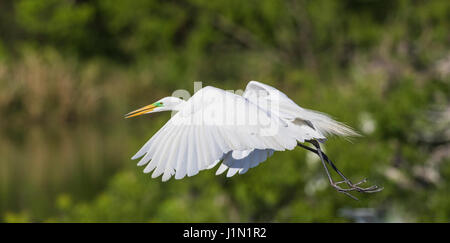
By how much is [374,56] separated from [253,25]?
9.95ft

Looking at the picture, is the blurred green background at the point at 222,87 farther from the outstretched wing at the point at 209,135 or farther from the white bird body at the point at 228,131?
the outstretched wing at the point at 209,135

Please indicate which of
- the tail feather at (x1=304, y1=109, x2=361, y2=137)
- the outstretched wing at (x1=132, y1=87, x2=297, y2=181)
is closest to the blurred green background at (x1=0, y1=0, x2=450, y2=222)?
the tail feather at (x1=304, y1=109, x2=361, y2=137)

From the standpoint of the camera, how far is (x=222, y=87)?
11.6 metres

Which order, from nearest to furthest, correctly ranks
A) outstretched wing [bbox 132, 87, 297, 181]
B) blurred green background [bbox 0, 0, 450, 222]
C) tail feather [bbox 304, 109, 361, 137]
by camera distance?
outstretched wing [bbox 132, 87, 297, 181] < tail feather [bbox 304, 109, 361, 137] < blurred green background [bbox 0, 0, 450, 222]

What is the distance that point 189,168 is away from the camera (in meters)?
2.12

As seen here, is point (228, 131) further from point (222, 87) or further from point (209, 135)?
point (222, 87)

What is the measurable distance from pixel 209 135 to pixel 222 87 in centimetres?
931

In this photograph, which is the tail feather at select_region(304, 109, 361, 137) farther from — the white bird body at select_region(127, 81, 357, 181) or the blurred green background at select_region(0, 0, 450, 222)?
the blurred green background at select_region(0, 0, 450, 222)

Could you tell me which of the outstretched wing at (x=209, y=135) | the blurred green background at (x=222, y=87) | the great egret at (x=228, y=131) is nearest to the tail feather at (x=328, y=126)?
the great egret at (x=228, y=131)

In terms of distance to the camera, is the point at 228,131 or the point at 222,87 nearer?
the point at 228,131

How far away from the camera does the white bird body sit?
222cm

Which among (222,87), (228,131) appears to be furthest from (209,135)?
(222,87)

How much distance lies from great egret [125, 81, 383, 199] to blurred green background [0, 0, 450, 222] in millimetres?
3179

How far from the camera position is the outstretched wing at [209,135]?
2205mm
